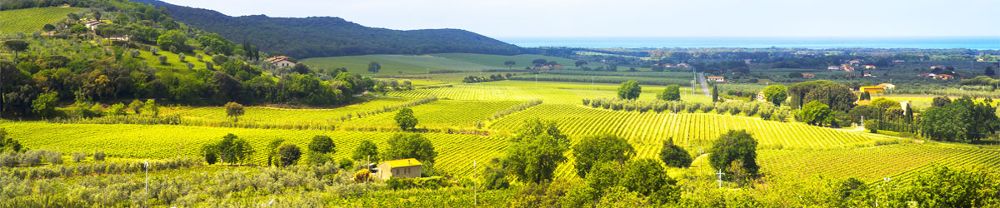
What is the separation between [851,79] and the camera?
13300cm

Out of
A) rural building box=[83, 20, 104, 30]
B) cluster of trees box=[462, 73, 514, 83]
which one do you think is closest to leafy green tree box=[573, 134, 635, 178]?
rural building box=[83, 20, 104, 30]

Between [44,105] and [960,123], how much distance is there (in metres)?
71.1

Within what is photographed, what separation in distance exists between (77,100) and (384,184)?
128 ft

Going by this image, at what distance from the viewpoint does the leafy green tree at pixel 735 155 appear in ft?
148

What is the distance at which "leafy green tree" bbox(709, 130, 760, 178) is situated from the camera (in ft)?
148

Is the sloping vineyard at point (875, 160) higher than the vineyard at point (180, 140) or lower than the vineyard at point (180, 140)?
lower

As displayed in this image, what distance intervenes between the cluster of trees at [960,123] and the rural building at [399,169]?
4462 centimetres

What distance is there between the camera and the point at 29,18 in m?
95.5

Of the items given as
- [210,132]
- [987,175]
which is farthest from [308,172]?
[987,175]

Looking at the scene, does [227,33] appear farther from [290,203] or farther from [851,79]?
[290,203]

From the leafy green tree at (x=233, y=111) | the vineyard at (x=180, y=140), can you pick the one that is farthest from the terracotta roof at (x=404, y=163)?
the leafy green tree at (x=233, y=111)

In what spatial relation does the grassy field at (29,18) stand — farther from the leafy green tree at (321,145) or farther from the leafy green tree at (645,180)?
the leafy green tree at (645,180)

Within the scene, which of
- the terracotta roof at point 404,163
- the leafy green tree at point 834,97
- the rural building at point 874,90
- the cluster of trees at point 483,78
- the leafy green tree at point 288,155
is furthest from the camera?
the cluster of trees at point 483,78

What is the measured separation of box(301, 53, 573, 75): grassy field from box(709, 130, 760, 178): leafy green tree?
327 ft
